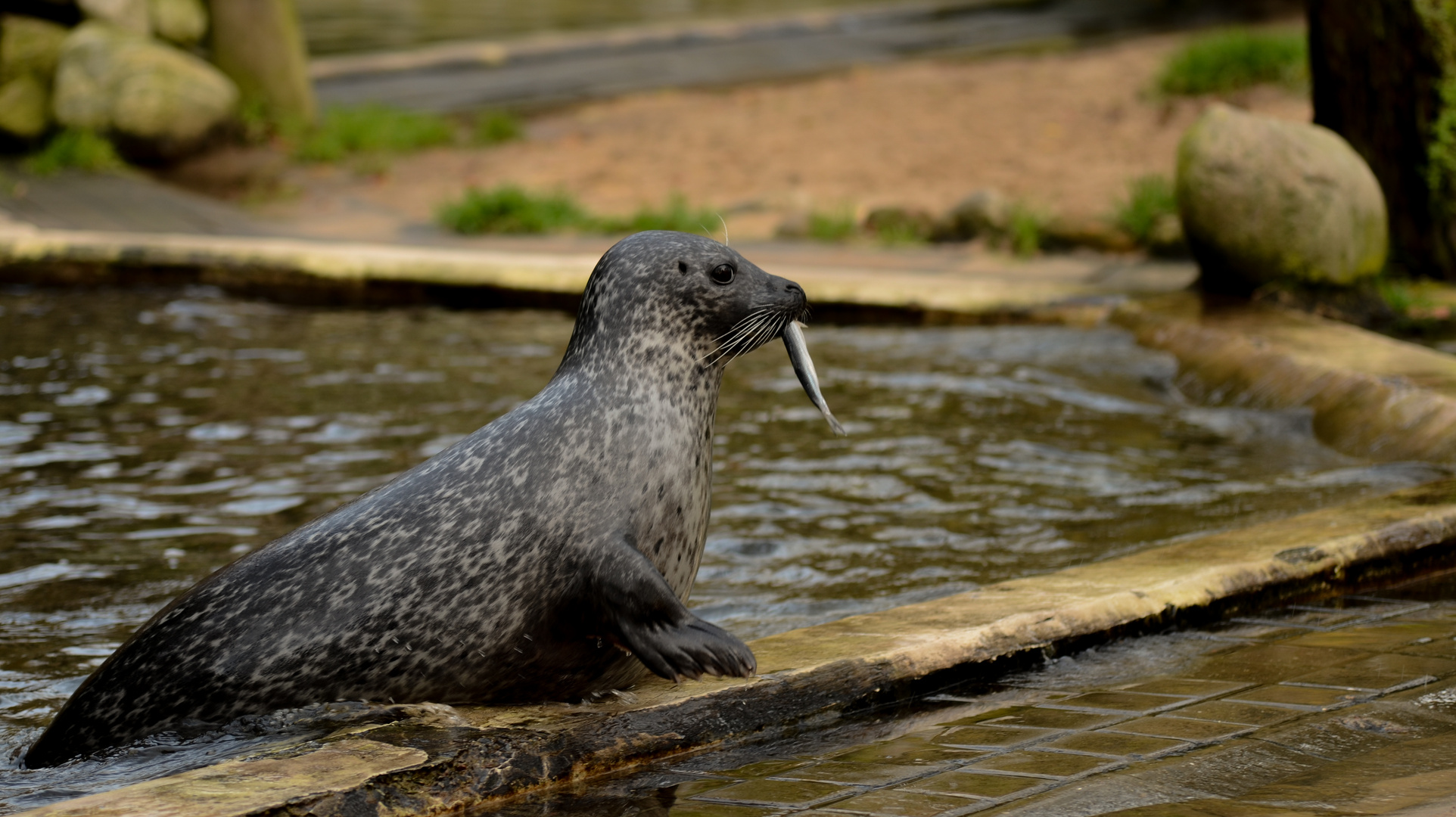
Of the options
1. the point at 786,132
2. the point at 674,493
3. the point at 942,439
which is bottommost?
the point at 942,439

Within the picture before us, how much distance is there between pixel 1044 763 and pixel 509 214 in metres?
9.79

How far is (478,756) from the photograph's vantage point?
3.03m

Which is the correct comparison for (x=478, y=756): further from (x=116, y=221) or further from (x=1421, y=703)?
(x=116, y=221)

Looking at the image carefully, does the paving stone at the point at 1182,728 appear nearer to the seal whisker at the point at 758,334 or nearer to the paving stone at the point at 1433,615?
the paving stone at the point at 1433,615

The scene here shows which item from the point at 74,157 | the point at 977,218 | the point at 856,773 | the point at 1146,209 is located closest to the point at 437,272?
the point at 977,218

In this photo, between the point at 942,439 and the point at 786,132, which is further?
the point at 786,132

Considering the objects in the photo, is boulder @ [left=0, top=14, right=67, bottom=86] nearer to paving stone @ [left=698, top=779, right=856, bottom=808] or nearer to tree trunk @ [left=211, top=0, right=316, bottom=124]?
tree trunk @ [left=211, top=0, right=316, bottom=124]

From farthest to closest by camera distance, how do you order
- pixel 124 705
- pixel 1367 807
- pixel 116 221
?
1. pixel 116 221
2. pixel 124 705
3. pixel 1367 807

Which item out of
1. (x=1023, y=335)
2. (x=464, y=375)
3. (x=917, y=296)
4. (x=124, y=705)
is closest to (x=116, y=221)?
(x=464, y=375)

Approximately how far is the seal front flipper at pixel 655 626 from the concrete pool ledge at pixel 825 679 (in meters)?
0.22

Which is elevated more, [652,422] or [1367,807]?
[652,422]

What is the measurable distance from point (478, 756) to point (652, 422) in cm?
84

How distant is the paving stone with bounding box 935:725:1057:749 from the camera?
3236mm

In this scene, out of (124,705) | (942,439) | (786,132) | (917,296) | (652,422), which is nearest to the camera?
(124,705)
